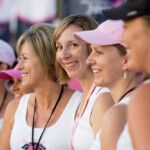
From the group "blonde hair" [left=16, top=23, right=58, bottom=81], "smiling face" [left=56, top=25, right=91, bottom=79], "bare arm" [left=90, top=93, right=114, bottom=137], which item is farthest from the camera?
"blonde hair" [left=16, top=23, right=58, bottom=81]

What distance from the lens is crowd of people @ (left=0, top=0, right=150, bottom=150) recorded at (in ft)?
4.81

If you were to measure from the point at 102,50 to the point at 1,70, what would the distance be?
2383 millimetres

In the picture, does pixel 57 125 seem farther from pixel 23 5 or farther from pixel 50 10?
pixel 23 5

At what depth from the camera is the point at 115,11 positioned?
1.67 meters

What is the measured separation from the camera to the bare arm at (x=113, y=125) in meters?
1.91

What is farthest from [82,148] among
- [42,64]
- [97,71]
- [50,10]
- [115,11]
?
[50,10]

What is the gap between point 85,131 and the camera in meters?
2.69

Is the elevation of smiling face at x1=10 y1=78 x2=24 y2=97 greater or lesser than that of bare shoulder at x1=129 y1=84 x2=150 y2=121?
lesser

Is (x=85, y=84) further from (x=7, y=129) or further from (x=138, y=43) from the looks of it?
(x=138, y=43)

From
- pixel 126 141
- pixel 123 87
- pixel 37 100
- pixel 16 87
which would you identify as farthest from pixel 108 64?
pixel 16 87

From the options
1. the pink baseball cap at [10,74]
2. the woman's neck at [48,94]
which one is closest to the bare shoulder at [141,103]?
the woman's neck at [48,94]

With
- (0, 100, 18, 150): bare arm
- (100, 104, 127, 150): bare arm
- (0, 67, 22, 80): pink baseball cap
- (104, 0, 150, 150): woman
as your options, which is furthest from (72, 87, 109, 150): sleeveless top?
(0, 67, 22, 80): pink baseball cap

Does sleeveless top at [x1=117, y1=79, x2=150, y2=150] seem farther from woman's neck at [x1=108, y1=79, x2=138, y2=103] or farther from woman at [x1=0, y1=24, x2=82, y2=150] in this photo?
woman at [x1=0, y1=24, x2=82, y2=150]

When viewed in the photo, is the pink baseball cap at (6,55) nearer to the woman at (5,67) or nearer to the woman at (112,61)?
the woman at (5,67)
